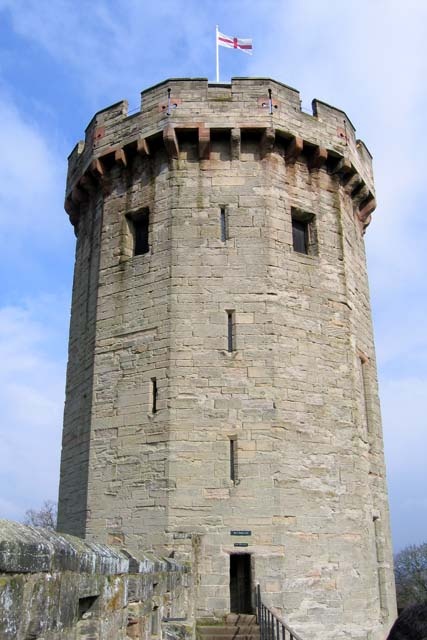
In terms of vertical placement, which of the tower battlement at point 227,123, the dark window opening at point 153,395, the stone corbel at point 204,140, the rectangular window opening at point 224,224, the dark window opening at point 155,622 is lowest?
the dark window opening at point 155,622

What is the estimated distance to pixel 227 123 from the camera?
1077 cm

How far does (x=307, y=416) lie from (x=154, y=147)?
5411mm

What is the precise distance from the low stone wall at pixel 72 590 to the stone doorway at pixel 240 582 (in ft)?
11.2

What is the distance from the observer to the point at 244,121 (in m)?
10.8

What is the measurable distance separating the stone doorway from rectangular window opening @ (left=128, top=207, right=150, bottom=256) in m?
5.35

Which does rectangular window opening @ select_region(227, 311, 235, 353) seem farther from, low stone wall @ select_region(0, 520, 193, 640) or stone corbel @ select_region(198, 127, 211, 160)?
low stone wall @ select_region(0, 520, 193, 640)

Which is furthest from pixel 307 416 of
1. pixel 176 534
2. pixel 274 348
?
pixel 176 534

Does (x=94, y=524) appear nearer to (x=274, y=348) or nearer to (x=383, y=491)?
(x=274, y=348)

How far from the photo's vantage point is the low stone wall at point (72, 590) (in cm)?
250

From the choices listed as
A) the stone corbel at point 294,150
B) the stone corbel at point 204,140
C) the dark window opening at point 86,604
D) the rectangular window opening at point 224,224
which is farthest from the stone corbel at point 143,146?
the dark window opening at point 86,604

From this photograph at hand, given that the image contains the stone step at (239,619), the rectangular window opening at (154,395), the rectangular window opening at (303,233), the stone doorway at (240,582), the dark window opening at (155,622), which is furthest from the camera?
the rectangular window opening at (303,233)

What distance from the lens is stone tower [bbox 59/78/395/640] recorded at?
8.98m

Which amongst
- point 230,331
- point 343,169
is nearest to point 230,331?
point 230,331

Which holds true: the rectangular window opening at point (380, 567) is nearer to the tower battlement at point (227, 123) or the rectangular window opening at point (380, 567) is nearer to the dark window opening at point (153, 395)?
the dark window opening at point (153, 395)
